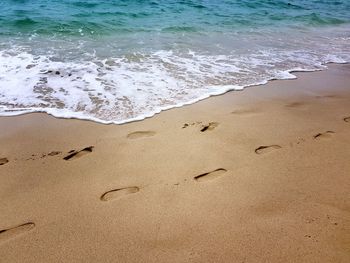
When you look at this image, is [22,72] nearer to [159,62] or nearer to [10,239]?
[159,62]

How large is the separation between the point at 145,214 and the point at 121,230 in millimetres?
218

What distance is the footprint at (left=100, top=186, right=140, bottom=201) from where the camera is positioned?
8.25 feet

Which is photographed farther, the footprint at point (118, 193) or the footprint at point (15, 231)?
the footprint at point (118, 193)

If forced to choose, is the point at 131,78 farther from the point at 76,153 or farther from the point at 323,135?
the point at 323,135

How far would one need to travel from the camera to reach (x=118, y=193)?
2557mm

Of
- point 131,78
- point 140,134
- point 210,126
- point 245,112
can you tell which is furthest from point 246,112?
point 131,78

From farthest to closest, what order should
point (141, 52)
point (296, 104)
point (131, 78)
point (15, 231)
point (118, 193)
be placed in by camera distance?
point (141, 52), point (131, 78), point (296, 104), point (118, 193), point (15, 231)

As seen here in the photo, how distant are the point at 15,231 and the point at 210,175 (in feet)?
5.15

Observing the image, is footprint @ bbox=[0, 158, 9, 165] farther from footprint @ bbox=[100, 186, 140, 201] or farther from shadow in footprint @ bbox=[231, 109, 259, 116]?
shadow in footprint @ bbox=[231, 109, 259, 116]

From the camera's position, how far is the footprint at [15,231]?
2166 mm

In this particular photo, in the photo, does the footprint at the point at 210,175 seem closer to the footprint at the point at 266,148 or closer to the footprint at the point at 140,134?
the footprint at the point at 266,148

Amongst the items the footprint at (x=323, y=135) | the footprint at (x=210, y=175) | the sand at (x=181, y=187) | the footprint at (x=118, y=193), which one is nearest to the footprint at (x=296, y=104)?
the sand at (x=181, y=187)

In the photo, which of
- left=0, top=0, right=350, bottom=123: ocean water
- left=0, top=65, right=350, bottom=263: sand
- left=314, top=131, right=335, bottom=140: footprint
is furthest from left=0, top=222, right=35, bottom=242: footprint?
left=314, top=131, right=335, bottom=140: footprint

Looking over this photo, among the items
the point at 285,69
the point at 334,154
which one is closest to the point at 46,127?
the point at 334,154
